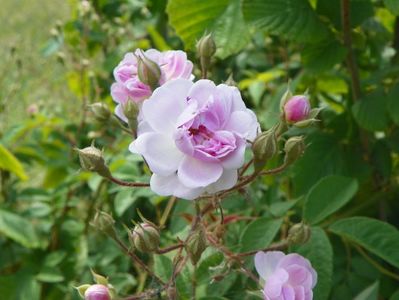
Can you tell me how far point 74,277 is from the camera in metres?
1.42

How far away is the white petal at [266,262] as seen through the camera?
0.77 metres

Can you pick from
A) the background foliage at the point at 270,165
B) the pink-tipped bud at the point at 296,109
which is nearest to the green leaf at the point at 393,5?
the background foliage at the point at 270,165

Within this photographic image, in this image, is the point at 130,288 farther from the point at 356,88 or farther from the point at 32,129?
the point at 356,88

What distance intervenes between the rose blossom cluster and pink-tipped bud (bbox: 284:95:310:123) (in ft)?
0.28

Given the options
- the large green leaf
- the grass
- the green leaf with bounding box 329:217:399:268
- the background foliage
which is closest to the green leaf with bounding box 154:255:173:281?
the background foliage

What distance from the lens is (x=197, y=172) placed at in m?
0.67

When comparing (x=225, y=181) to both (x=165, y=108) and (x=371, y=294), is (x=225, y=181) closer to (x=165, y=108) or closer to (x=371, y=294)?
(x=165, y=108)

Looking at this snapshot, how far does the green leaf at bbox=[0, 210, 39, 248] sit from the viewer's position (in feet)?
4.51

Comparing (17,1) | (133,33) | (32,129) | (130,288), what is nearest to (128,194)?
(130,288)

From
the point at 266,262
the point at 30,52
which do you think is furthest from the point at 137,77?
the point at 30,52

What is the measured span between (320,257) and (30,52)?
318cm

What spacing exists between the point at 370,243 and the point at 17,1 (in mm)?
4310

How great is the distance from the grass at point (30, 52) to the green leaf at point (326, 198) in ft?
6.60

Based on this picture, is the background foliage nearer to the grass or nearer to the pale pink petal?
the pale pink petal
